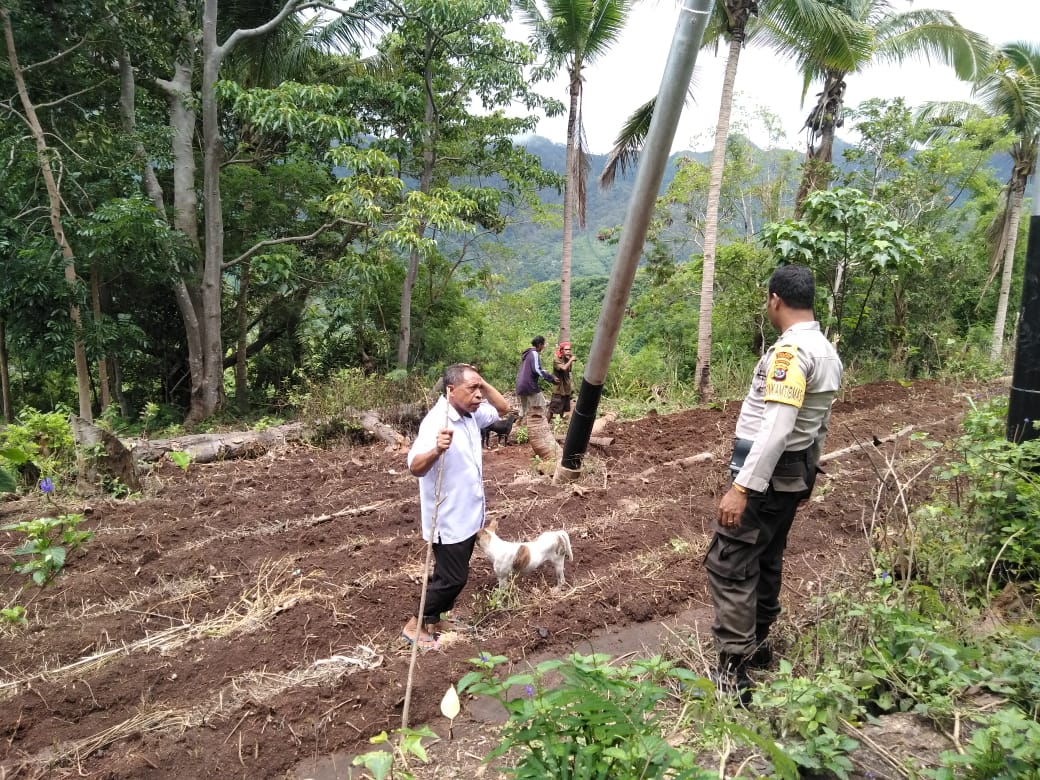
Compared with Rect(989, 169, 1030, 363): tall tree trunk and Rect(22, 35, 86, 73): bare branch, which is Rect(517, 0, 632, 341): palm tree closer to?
Rect(22, 35, 86, 73): bare branch

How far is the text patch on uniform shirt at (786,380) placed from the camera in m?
2.58

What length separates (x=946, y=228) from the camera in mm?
16047

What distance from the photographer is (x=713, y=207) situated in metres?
11.3

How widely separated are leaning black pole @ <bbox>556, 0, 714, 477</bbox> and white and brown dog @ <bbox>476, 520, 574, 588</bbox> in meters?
1.16

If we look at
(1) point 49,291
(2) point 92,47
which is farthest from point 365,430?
(2) point 92,47

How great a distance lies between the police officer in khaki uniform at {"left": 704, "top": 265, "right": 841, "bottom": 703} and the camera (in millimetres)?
2600

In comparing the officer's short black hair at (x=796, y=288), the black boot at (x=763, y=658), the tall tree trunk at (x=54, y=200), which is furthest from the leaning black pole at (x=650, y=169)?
the tall tree trunk at (x=54, y=200)

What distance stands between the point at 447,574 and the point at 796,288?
2.35 metres

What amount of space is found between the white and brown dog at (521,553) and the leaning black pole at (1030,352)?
2.69 metres

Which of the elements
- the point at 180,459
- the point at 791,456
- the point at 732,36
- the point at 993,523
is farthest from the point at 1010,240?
the point at 180,459

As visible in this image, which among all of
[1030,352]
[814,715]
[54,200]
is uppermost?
[54,200]

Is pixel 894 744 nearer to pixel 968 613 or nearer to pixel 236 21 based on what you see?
pixel 968 613

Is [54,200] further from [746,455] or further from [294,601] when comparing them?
[746,455]

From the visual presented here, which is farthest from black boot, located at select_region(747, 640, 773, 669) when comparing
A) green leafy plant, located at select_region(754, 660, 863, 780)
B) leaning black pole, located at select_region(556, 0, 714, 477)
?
leaning black pole, located at select_region(556, 0, 714, 477)
